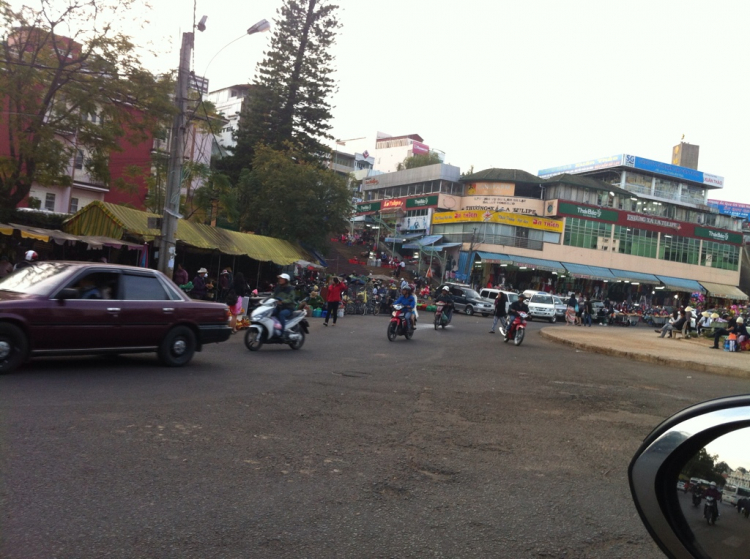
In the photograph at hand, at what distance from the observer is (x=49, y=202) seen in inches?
1467

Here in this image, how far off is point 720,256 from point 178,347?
7318 centimetres

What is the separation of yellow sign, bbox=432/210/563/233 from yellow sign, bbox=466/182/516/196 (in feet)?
12.4

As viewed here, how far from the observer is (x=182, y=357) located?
34.3 feet

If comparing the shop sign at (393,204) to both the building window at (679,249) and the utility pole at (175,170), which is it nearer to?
the building window at (679,249)

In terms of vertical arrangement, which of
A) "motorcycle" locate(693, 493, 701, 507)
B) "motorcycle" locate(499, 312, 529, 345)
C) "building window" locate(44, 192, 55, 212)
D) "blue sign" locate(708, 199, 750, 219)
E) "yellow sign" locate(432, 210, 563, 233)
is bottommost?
"motorcycle" locate(499, 312, 529, 345)

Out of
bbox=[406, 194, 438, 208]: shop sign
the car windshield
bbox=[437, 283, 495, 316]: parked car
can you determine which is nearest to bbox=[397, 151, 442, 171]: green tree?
bbox=[406, 194, 438, 208]: shop sign

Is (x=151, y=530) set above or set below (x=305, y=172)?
below

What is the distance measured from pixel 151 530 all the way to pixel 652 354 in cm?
1584

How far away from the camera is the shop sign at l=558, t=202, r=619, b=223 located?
59.4m

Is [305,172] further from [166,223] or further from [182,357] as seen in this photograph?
[182,357]

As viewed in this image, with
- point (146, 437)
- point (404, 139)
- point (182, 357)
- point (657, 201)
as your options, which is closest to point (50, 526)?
point (146, 437)

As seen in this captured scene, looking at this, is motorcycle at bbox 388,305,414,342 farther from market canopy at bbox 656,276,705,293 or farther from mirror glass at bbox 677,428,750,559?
market canopy at bbox 656,276,705,293

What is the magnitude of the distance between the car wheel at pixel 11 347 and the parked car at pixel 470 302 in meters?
29.9

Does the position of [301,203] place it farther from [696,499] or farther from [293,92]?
[696,499]
